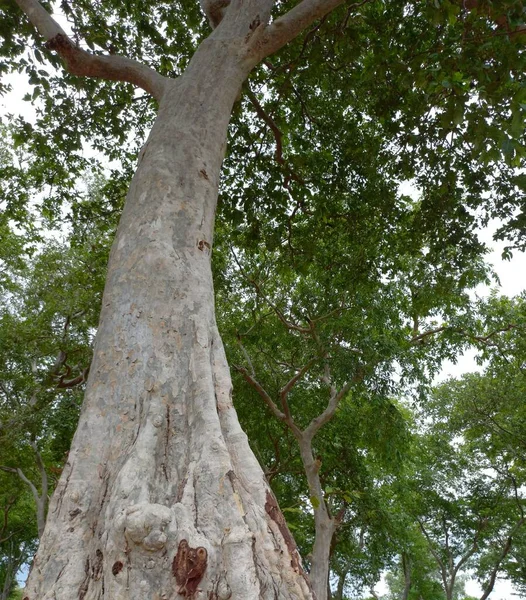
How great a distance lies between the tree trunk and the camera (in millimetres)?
1279

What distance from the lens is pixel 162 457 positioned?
1590mm

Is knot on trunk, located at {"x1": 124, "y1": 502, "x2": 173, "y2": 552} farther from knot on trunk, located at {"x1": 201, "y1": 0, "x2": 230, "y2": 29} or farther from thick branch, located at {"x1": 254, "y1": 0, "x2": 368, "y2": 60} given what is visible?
knot on trunk, located at {"x1": 201, "y1": 0, "x2": 230, "y2": 29}

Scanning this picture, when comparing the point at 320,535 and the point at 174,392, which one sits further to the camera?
the point at 320,535

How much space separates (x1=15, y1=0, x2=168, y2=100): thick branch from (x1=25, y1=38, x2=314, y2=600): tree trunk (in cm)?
146

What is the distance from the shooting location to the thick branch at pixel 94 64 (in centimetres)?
357

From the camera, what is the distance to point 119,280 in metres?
2.16

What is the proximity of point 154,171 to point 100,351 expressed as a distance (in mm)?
1086

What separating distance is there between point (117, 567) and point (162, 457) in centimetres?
37

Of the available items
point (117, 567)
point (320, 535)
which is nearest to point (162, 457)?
point (117, 567)

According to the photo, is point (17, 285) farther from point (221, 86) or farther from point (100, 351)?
point (100, 351)

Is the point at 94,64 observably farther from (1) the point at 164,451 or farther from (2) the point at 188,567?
(2) the point at 188,567

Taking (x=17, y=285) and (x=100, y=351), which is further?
(x=17, y=285)

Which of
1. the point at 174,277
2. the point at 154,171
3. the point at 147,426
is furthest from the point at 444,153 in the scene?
the point at 147,426

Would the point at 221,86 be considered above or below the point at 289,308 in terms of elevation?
Result: below
